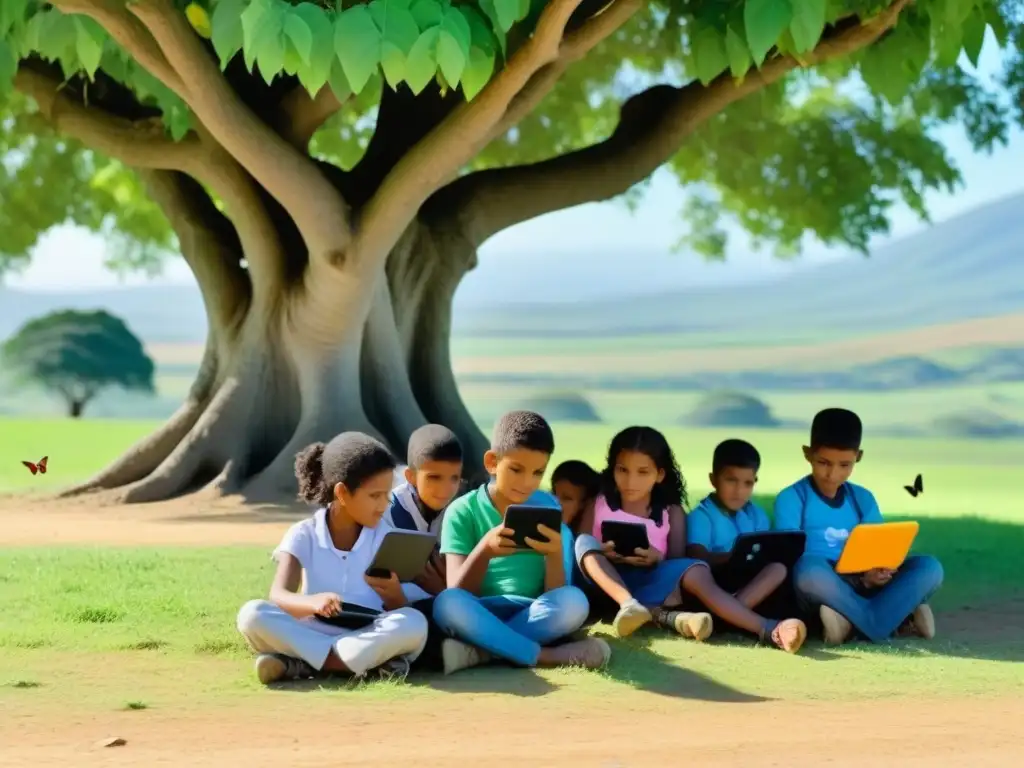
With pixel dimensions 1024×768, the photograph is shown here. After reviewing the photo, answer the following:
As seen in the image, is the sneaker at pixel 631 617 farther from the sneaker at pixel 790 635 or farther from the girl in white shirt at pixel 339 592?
the girl in white shirt at pixel 339 592

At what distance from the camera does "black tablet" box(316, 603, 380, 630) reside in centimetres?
655

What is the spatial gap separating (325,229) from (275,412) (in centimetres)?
298

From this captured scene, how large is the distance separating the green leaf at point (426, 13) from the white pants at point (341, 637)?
4.39 meters

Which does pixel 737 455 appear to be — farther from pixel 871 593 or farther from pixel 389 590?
pixel 389 590

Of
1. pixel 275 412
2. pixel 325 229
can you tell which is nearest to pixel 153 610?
pixel 325 229

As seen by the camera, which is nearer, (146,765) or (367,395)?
(146,765)

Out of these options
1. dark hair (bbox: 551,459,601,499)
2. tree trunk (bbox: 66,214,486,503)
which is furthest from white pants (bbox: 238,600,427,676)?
tree trunk (bbox: 66,214,486,503)

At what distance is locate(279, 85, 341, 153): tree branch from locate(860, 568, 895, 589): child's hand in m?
9.90

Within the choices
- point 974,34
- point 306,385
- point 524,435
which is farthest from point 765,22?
point 306,385

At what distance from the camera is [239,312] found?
18062 mm

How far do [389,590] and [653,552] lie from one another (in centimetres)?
160

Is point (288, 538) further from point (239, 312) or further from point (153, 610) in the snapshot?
point (239, 312)

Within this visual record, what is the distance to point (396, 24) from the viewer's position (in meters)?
9.59

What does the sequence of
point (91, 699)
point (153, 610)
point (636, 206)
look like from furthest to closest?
1. point (636, 206)
2. point (153, 610)
3. point (91, 699)
